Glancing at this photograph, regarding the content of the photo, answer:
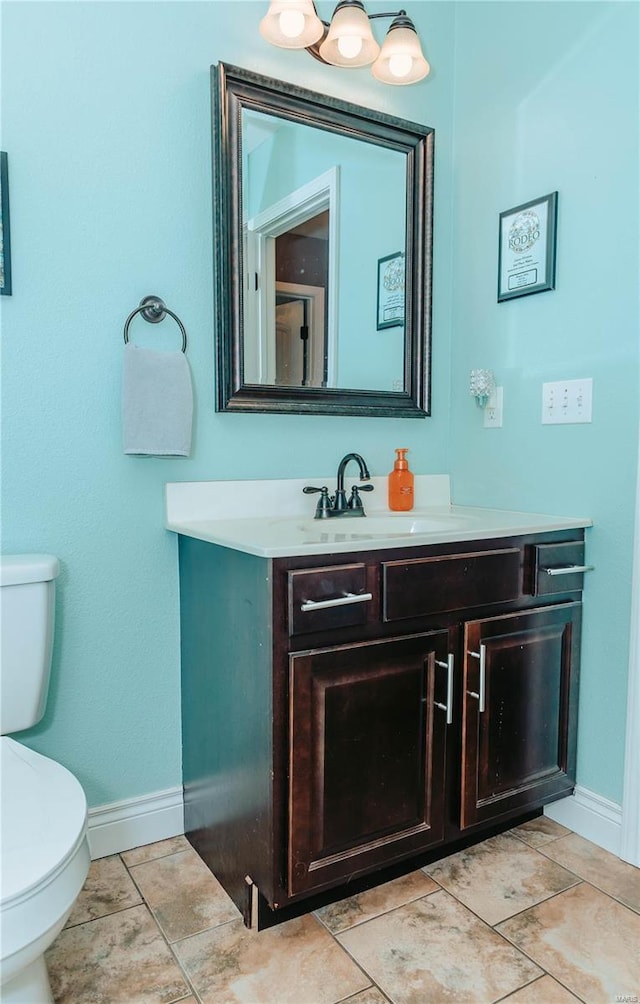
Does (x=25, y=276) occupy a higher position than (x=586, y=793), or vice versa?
(x=25, y=276)

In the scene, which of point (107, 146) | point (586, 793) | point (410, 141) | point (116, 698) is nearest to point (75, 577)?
point (116, 698)

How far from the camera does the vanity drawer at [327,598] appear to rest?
130cm

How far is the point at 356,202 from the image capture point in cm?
197

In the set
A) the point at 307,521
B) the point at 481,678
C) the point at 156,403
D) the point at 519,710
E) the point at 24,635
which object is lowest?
the point at 519,710

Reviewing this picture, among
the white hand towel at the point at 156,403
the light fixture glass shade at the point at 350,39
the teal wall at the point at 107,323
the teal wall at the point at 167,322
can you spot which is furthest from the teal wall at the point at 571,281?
the white hand towel at the point at 156,403

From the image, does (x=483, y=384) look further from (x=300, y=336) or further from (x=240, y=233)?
(x=240, y=233)

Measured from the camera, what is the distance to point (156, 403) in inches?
64.2

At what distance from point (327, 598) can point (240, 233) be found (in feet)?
3.31

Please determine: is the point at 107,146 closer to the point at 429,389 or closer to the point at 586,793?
the point at 429,389

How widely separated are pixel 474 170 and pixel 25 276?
1366mm

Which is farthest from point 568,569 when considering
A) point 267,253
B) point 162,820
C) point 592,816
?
point 162,820

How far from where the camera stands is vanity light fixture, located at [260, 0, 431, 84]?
1.70m

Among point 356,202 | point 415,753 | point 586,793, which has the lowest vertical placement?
point 586,793

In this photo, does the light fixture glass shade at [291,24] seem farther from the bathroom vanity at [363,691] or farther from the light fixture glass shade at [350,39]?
the bathroom vanity at [363,691]
